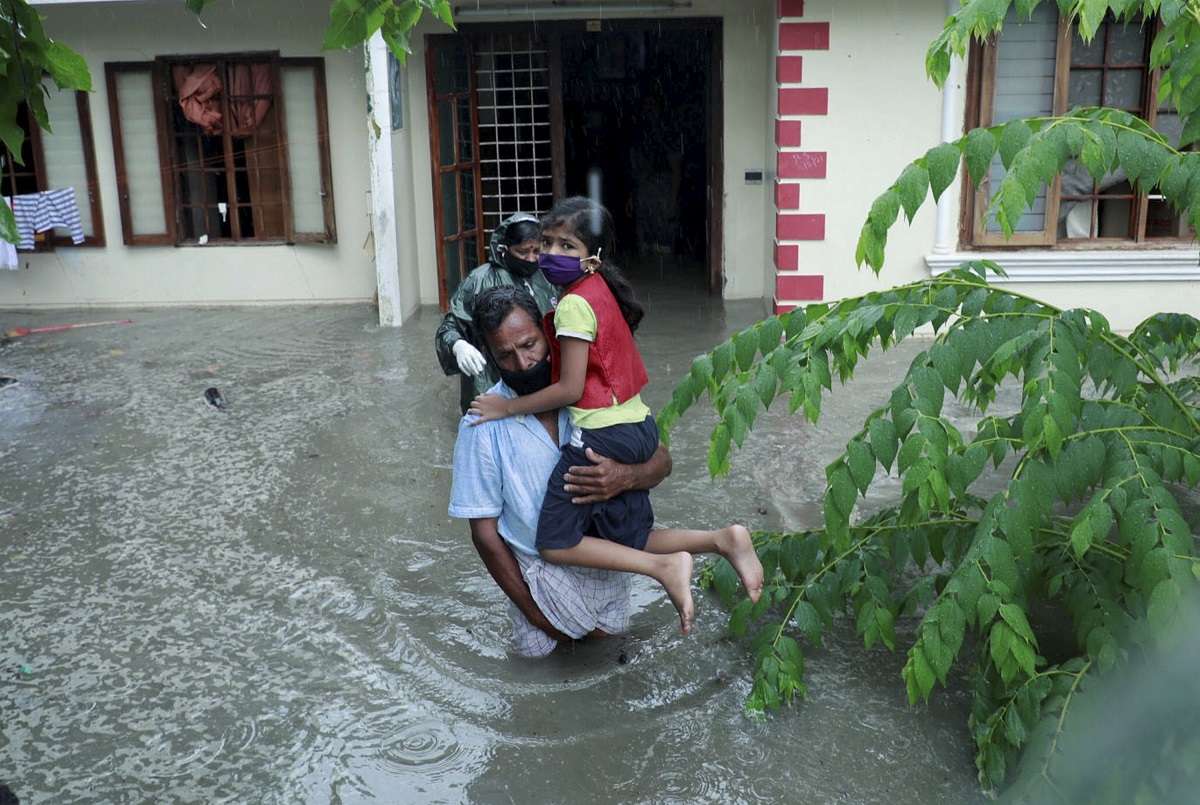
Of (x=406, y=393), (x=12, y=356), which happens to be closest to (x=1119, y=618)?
(x=406, y=393)

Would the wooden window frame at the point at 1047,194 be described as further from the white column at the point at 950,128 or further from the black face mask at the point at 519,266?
the black face mask at the point at 519,266

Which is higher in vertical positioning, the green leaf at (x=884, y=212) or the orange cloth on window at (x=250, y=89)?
the orange cloth on window at (x=250, y=89)

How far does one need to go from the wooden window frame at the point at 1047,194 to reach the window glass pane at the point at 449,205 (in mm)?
4293

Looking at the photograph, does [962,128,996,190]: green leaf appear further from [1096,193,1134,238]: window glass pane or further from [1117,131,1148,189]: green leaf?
[1096,193,1134,238]: window glass pane

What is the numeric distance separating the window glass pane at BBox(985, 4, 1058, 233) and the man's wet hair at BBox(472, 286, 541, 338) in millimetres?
5891

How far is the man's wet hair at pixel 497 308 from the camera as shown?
416cm

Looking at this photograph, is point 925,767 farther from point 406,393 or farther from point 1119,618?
point 406,393

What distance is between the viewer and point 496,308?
4160 mm

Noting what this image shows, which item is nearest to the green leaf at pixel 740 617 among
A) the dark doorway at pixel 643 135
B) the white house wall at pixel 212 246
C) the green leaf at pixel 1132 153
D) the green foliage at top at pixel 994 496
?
the green foliage at top at pixel 994 496

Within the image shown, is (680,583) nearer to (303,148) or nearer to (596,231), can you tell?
(596,231)

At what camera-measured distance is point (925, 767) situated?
3.72 meters

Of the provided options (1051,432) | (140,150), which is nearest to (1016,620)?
(1051,432)

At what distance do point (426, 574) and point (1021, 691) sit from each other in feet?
8.93

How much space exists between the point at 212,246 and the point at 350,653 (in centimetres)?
766
